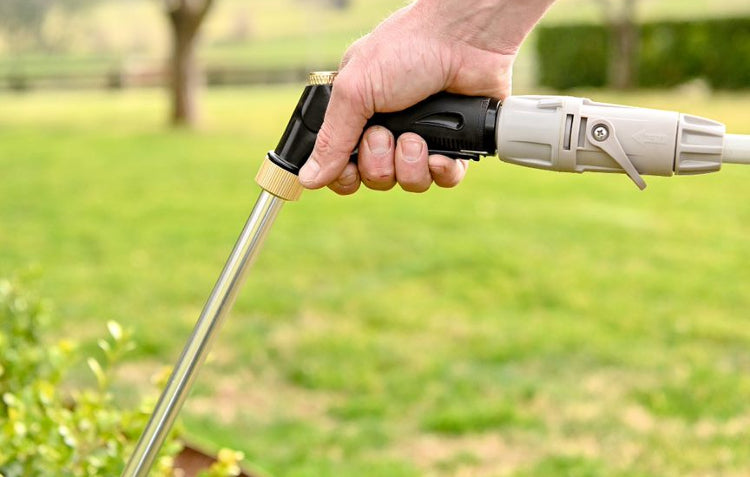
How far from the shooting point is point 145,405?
2.01 metres

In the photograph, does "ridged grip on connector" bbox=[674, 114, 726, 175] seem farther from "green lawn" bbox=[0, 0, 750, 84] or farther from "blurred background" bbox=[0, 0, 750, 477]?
"green lawn" bbox=[0, 0, 750, 84]

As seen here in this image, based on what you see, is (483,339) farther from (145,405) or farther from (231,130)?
(231,130)

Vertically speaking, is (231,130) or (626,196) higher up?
(231,130)

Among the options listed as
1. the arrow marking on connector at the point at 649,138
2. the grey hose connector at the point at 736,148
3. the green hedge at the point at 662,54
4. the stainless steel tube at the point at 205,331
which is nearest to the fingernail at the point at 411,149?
the stainless steel tube at the point at 205,331

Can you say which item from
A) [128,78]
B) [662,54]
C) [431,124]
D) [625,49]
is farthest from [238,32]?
[431,124]

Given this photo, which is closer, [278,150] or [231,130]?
[278,150]

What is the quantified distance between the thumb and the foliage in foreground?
2.04 feet

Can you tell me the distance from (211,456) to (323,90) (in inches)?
37.1

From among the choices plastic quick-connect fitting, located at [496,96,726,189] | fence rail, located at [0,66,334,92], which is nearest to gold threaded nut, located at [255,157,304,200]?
plastic quick-connect fitting, located at [496,96,726,189]

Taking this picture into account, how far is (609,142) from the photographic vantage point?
57.0 inches

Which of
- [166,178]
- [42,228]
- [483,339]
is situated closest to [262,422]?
[483,339]

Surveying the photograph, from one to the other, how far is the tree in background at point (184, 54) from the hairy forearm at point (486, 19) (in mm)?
13037

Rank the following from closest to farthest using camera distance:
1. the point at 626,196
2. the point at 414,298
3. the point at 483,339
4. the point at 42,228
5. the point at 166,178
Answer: the point at 483,339
the point at 414,298
the point at 42,228
the point at 626,196
the point at 166,178

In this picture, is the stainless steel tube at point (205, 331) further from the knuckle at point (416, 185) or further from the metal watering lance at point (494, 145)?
the knuckle at point (416, 185)
